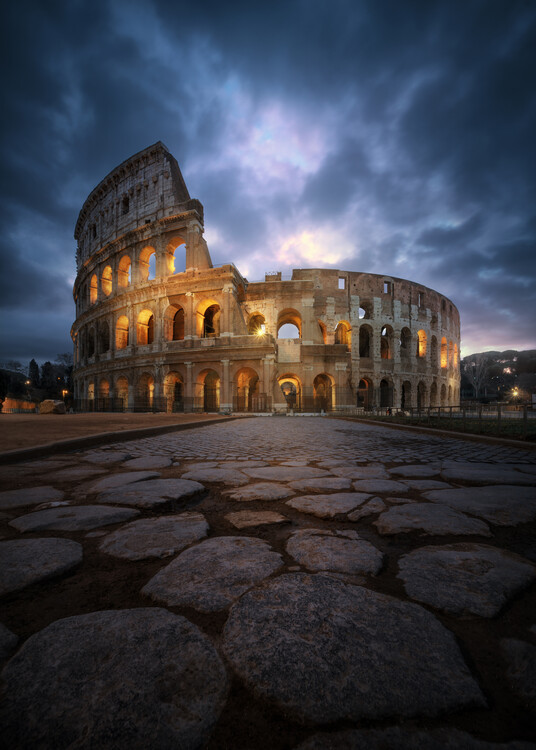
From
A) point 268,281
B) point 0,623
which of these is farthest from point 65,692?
point 268,281

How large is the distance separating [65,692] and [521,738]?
0.92 metres

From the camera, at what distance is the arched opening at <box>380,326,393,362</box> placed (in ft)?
86.2

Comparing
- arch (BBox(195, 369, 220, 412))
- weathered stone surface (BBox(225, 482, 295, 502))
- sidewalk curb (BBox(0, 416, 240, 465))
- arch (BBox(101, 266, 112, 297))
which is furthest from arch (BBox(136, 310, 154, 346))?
weathered stone surface (BBox(225, 482, 295, 502))

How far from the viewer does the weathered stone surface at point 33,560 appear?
3.42 ft

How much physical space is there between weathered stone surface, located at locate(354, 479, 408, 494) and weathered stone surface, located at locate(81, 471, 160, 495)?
5.76 ft

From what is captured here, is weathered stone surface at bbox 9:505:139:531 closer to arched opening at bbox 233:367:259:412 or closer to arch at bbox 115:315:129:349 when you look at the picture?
arched opening at bbox 233:367:259:412

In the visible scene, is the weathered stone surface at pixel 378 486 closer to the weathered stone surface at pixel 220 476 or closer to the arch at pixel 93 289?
the weathered stone surface at pixel 220 476

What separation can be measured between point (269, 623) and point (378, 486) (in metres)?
1.73

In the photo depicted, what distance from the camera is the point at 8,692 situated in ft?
2.01

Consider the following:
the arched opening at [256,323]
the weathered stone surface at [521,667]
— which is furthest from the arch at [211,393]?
the weathered stone surface at [521,667]

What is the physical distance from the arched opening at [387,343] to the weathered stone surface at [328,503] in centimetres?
2631

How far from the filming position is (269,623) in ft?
2.71

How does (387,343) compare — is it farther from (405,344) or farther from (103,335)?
(103,335)

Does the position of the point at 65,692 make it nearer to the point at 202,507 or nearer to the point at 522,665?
the point at 522,665
